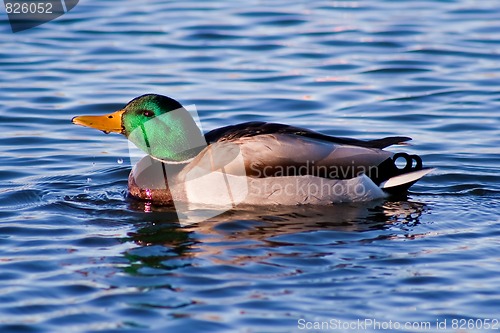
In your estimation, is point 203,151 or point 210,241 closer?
point 210,241

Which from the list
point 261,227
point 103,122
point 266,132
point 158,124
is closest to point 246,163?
point 266,132

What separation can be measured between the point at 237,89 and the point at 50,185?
4.20m

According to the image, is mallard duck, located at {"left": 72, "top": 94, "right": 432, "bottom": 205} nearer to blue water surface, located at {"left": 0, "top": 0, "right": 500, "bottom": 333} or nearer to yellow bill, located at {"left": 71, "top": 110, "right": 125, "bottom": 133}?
yellow bill, located at {"left": 71, "top": 110, "right": 125, "bottom": 133}

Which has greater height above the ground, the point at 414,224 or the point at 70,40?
the point at 70,40

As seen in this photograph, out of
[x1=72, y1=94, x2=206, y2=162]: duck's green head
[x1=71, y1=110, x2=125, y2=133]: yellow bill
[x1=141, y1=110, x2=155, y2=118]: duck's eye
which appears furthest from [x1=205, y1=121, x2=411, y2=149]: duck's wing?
[x1=71, y1=110, x2=125, y2=133]: yellow bill

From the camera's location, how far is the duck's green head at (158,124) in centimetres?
900

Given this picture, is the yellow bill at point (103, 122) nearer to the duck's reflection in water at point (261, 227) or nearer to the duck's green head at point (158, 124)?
the duck's green head at point (158, 124)

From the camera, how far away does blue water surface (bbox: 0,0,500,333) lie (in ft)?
21.5

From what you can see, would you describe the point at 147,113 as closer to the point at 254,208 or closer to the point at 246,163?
the point at 246,163

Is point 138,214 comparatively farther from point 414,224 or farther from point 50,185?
point 414,224

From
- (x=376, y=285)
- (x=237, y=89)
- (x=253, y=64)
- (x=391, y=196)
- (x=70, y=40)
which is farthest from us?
(x=70, y=40)

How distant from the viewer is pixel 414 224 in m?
8.39

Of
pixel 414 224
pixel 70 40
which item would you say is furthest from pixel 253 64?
pixel 414 224

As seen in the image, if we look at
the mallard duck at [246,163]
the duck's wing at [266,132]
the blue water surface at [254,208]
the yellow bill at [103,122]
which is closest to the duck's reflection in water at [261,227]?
the blue water surface at [254,208]
